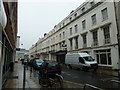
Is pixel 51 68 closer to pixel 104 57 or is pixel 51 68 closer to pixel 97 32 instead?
pixel 104 57

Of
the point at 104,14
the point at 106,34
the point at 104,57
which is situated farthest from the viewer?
the point at 104,14

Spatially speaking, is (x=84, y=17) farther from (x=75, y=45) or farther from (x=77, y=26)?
(x=75, y=45)

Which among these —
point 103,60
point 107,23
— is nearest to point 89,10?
point 107,23

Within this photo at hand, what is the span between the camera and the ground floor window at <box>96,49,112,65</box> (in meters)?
19.2

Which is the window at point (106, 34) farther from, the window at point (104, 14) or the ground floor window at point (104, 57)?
the window at point (104, 14)

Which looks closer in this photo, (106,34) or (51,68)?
(51,68)

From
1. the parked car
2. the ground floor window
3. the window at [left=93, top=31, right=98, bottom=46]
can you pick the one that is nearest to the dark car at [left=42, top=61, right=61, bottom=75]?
the parked car

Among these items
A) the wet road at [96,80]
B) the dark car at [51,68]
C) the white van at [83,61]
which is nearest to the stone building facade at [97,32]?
the white van at [83,61]

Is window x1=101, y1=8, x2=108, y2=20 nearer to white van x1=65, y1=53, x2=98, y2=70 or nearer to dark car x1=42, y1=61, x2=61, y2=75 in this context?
white van x1=65, y1=53, x2=98, y2=70

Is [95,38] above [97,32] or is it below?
below

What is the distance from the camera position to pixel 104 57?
66.0 feet

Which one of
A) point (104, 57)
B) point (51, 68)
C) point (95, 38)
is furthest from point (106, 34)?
point (51, 68)

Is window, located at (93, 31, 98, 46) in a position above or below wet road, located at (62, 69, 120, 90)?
above

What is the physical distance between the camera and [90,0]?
24391mm
